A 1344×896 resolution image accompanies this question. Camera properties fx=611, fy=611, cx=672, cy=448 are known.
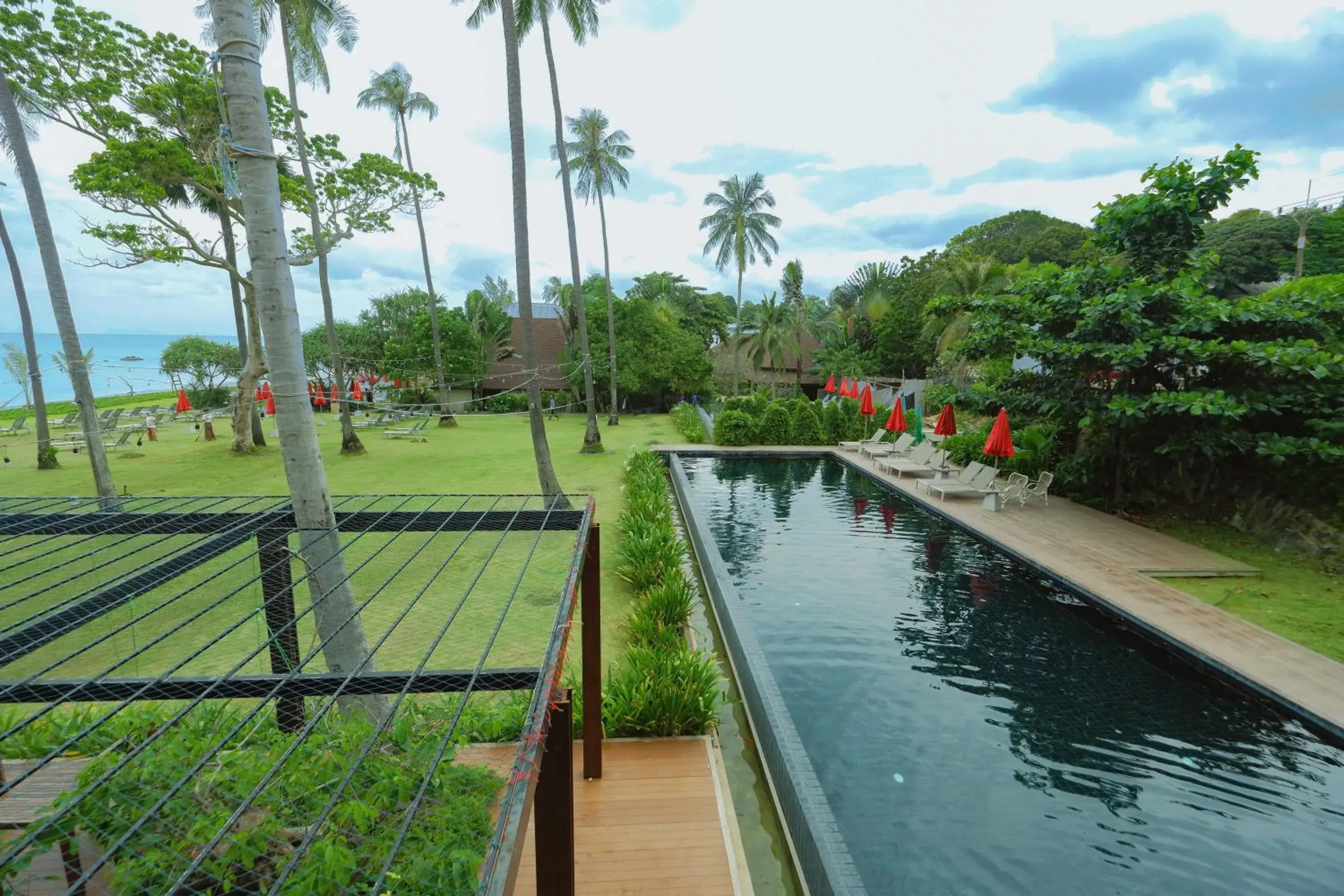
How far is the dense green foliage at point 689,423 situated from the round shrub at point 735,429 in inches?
46.6

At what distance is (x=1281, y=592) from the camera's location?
7.86m

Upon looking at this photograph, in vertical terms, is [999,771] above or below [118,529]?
below

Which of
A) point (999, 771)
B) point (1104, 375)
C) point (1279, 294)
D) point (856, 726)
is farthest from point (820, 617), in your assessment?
point (1279, 294)

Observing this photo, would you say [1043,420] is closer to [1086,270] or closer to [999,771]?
[1086,270]

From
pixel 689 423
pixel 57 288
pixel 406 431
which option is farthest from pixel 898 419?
pixel 57 288

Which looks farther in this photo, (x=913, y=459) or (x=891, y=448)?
(x=891, y=448)

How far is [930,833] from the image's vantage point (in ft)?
13.9

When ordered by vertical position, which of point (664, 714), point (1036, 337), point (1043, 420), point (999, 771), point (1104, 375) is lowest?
point (999, 771)

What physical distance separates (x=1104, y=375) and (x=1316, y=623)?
5.08 metres

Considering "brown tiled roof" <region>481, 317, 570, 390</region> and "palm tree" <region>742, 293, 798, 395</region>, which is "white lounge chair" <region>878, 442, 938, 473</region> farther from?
"brown tiled roof" <region>481, 317, 570, 390</region>

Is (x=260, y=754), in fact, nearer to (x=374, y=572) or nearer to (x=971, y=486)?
(x=374, y=572)

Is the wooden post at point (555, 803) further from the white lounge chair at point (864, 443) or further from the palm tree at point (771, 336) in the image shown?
the palm tree at point (771, 336)

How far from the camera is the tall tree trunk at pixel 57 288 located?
10133 millimetres

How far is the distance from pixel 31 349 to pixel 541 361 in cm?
2176
